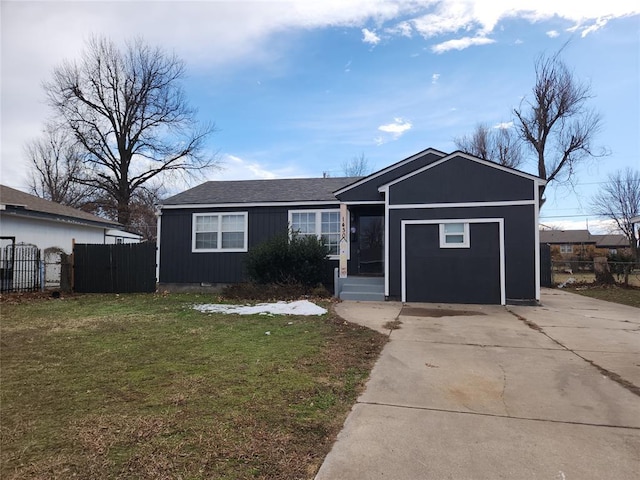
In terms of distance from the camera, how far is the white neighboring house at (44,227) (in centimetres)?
1416

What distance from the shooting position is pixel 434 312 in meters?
8.99

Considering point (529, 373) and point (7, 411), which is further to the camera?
point (529, 373)

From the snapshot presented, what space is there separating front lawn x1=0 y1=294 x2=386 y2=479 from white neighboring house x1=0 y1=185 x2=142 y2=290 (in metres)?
9.52

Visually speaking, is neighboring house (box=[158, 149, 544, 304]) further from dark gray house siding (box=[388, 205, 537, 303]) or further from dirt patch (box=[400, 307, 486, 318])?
dirt patch (box=[400, 307, 486, 318])

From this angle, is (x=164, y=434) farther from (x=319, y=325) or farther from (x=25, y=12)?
(x=25, y=12)

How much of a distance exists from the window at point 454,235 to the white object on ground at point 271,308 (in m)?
4.14

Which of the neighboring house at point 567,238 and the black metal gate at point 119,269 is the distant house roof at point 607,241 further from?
the black metal gate at point 119,269

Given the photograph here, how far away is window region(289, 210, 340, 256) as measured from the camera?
1331 centimetres

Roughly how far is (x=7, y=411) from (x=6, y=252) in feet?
45.0

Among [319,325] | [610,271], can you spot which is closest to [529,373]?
[319,325]

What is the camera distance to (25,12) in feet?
23.9

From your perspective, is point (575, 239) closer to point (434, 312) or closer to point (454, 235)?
point (454, 235)

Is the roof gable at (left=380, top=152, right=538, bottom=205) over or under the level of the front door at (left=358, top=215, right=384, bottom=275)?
over

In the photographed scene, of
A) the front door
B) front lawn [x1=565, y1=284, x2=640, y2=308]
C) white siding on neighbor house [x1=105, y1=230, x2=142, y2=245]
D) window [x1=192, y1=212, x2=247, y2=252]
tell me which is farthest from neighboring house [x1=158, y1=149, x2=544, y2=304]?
white siding on neighbor house [x1=105, y1=230, x2=142, y2=245]
